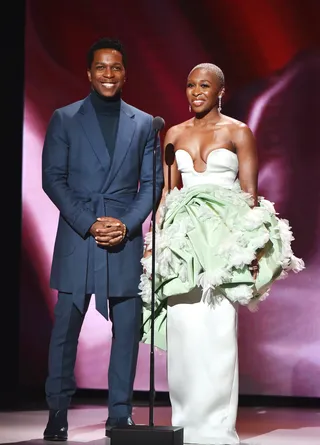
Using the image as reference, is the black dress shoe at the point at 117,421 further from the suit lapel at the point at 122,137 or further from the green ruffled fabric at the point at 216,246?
the suit lapel at the point at 122,137

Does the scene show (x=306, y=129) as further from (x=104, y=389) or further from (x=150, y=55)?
(x=104, y=389)

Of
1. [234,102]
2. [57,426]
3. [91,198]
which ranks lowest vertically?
[57,426]

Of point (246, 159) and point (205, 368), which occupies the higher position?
point (246, 159)

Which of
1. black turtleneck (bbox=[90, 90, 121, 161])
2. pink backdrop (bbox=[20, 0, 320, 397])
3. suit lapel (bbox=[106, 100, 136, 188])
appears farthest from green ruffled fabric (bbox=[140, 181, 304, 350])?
pink backdrop (bbox=[20, 0, 320, 397])

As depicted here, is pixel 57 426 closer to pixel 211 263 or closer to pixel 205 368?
pixel 205 368

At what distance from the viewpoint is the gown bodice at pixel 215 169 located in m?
4.97

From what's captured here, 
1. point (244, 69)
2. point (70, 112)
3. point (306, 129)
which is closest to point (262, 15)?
point (244, 69)

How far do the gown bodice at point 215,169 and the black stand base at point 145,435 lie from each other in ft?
4.04

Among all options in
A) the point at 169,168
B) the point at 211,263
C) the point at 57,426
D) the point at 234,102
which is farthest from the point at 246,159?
the point at 234,102

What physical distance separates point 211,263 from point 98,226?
1.89 ft

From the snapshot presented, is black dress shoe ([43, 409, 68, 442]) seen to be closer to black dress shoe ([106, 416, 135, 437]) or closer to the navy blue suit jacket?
black dress shoe ([106, 416, 135, 437])

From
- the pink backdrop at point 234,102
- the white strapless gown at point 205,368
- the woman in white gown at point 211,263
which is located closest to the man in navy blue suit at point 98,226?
the woman in white gown at point 211,263

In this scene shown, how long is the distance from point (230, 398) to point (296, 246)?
6.49 ft

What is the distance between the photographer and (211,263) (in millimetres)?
4832
